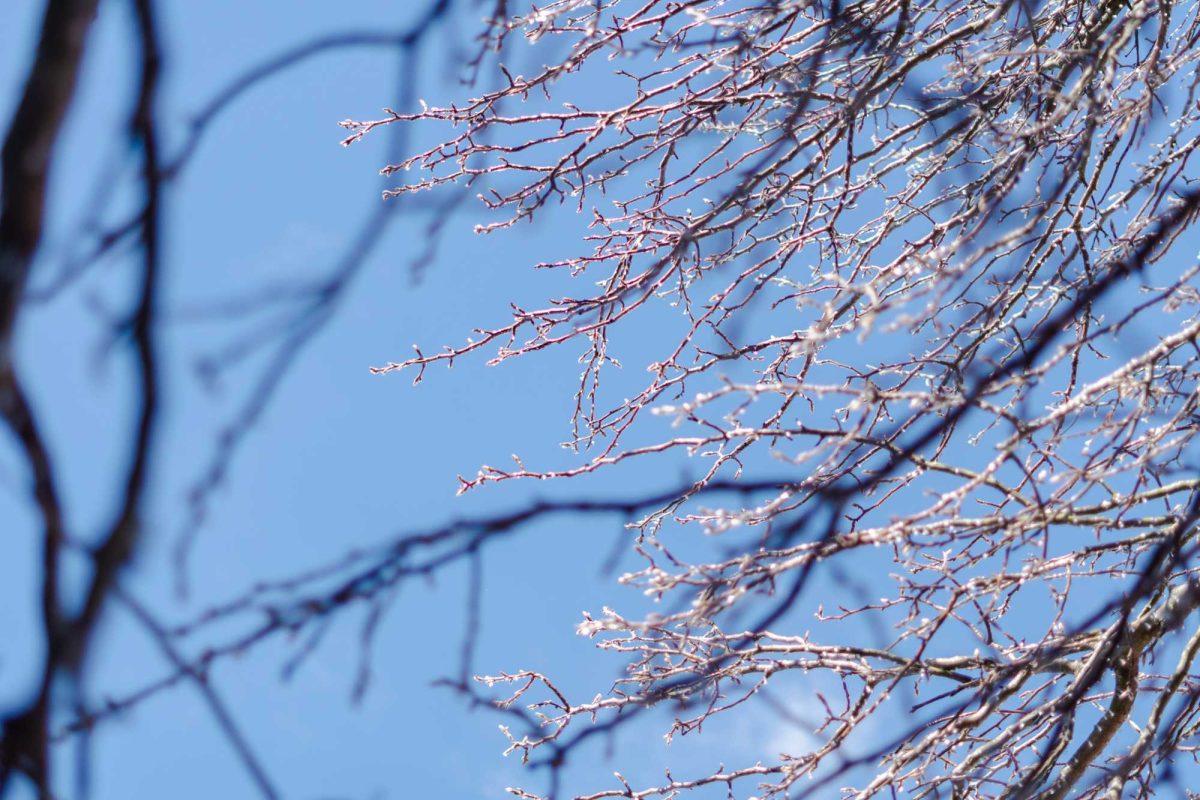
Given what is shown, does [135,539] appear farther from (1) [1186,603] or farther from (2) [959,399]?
(1) [1186,603]

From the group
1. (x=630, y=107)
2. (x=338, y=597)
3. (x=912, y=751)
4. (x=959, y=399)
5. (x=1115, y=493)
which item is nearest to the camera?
(x=338, y=597)

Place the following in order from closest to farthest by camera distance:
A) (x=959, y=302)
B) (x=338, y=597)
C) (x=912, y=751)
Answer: (x=338, y=597), (x=912, y=751), (x=959, y=302)

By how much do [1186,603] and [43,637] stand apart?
2747 millimetres

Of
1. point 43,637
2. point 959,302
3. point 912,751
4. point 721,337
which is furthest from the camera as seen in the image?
point 959,302

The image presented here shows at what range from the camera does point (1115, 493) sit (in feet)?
9.41

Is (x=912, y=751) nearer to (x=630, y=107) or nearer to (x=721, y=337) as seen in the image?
(x=721, y=337)

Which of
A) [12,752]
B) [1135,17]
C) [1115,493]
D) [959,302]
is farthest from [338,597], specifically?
[959,302]

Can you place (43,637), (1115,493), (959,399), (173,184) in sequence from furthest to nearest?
(1115,493) → (959,399) → (173,184) → (43,637)

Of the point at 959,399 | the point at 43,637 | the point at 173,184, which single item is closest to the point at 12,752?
the point at 43,637

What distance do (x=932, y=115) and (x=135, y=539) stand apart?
132 inches

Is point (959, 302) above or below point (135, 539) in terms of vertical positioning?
above

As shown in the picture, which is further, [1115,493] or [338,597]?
[1115,493]

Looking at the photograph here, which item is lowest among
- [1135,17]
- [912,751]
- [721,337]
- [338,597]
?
[912,751]

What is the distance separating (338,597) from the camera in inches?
71.2
